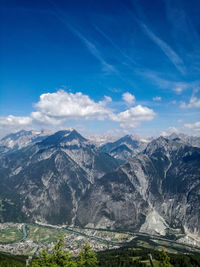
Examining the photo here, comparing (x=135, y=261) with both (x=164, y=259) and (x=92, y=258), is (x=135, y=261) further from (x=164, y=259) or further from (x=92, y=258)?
(x=164, y=259)

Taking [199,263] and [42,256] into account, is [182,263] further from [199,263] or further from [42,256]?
[42,256]

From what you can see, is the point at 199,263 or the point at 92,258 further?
the point at 199,263

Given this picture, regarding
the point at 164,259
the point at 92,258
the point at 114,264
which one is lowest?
the point at 114,264

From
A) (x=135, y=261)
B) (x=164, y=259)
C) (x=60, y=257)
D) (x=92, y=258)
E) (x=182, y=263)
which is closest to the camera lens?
(x=164, y=259)

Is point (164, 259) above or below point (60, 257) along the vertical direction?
above

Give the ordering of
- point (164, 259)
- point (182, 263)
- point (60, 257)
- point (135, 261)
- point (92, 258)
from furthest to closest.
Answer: point (135, 261) < point (182, 263) < point (92, 258) < point (60, 257) < point (164, 259)

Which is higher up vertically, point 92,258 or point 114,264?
point 92,258

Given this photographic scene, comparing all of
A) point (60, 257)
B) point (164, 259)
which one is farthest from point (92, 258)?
point (164, 259)

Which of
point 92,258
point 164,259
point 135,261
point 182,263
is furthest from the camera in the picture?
point 135,261

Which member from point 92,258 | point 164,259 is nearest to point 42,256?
point 92,258
